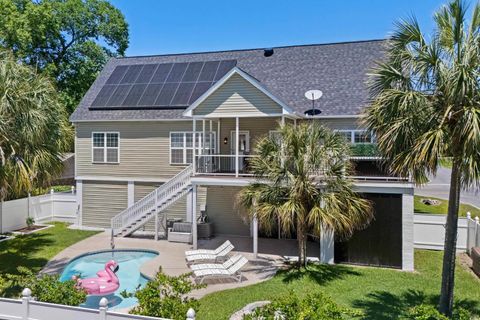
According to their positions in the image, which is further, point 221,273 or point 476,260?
point 476,260

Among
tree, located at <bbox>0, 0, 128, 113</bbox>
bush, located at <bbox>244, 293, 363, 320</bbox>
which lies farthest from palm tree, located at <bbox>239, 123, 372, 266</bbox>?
tree, located at <bbox>0, 0, 128, 113</bbox>

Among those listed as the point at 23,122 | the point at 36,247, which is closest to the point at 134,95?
the point at 36,247

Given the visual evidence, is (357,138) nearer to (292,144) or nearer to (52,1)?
(292,144)

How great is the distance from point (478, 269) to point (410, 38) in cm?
842

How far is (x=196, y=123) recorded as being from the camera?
1923cm

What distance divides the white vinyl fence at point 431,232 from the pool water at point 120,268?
1130cm

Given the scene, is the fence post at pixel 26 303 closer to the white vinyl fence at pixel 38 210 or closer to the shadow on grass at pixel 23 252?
the shadow on grass at pixel 23 252

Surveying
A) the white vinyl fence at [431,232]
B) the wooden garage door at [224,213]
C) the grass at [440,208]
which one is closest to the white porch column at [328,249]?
the white vinyl fence at [431,232]

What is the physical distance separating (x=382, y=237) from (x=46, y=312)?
11.1m

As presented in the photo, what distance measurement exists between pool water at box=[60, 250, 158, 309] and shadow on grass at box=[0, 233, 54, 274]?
3.95 feet

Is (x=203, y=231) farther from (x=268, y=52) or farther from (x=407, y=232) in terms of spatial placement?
(x=268, y=52)

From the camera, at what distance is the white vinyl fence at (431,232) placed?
16.0 m

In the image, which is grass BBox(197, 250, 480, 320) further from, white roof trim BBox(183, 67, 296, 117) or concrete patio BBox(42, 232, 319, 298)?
white roof trim BBox(183, 67, 296, 117)

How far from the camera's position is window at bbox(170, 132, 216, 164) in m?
19.3
